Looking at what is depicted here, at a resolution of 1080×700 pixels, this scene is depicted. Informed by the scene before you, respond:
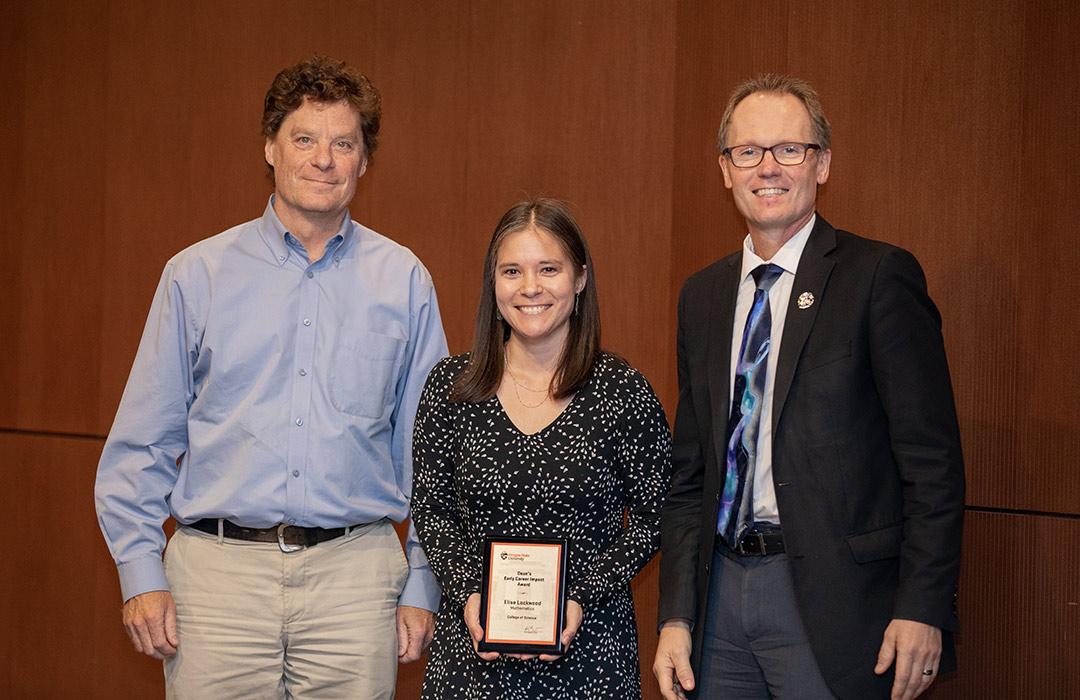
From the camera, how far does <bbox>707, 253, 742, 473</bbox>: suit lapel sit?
2.32 m

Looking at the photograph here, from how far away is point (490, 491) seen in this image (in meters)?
2.25

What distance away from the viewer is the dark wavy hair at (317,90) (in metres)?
2.66

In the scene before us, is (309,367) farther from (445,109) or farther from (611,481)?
(445,109)

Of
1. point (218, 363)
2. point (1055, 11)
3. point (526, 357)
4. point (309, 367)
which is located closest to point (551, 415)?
point (526, 357)

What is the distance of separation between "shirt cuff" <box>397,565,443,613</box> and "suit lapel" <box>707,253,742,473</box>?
2.60ft

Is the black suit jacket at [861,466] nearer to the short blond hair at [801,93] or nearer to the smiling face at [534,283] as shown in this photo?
the short blond hair at [801,93]

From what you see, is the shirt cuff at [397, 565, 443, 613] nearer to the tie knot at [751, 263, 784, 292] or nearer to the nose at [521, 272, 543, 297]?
the nose at [521, 272, 543, 297]

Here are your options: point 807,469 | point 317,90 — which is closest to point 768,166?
point 807,469

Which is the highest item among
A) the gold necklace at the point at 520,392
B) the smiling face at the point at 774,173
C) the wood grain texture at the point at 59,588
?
the smiling face at the point at 774,173

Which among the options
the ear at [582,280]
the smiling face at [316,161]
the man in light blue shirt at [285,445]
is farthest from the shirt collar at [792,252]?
the smiling face at [316,161]

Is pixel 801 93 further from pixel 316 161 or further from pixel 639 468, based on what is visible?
pixel 316 161

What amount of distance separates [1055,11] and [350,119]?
6.27 ft

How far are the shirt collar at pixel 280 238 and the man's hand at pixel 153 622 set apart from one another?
835 millimetres

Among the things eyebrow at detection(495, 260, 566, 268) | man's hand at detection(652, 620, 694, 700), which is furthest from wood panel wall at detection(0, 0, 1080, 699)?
eyebrow at detection(495, 260, 566, 268)
